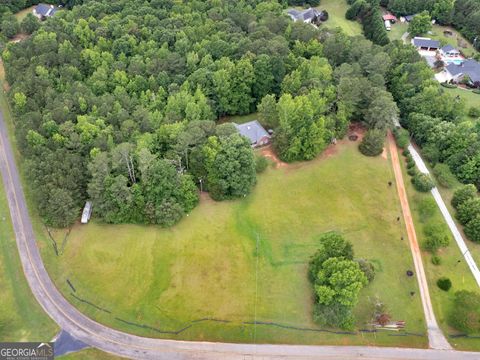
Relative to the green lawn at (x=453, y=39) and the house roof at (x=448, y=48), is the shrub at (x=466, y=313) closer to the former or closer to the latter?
the house roof at (x=448, y=48)

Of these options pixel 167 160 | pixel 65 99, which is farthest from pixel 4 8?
pixel 167 160

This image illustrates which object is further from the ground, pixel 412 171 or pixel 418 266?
pixel 412 171

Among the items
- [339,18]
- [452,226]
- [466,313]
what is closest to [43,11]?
[339,18]

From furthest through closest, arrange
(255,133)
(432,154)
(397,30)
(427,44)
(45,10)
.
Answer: (397,30) → (45,10) → (427,44) → (255,133) → (432,154)

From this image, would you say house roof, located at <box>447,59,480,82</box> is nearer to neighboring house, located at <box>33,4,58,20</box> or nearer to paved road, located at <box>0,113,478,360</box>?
paved road, located at <box>0,113,478,360</box>

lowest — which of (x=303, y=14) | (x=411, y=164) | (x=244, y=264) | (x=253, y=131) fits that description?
(x=244, y=264)

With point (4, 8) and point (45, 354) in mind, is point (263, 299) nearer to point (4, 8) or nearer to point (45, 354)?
point (45, 354)

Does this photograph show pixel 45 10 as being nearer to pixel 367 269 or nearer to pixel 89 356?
pixel 89 356
